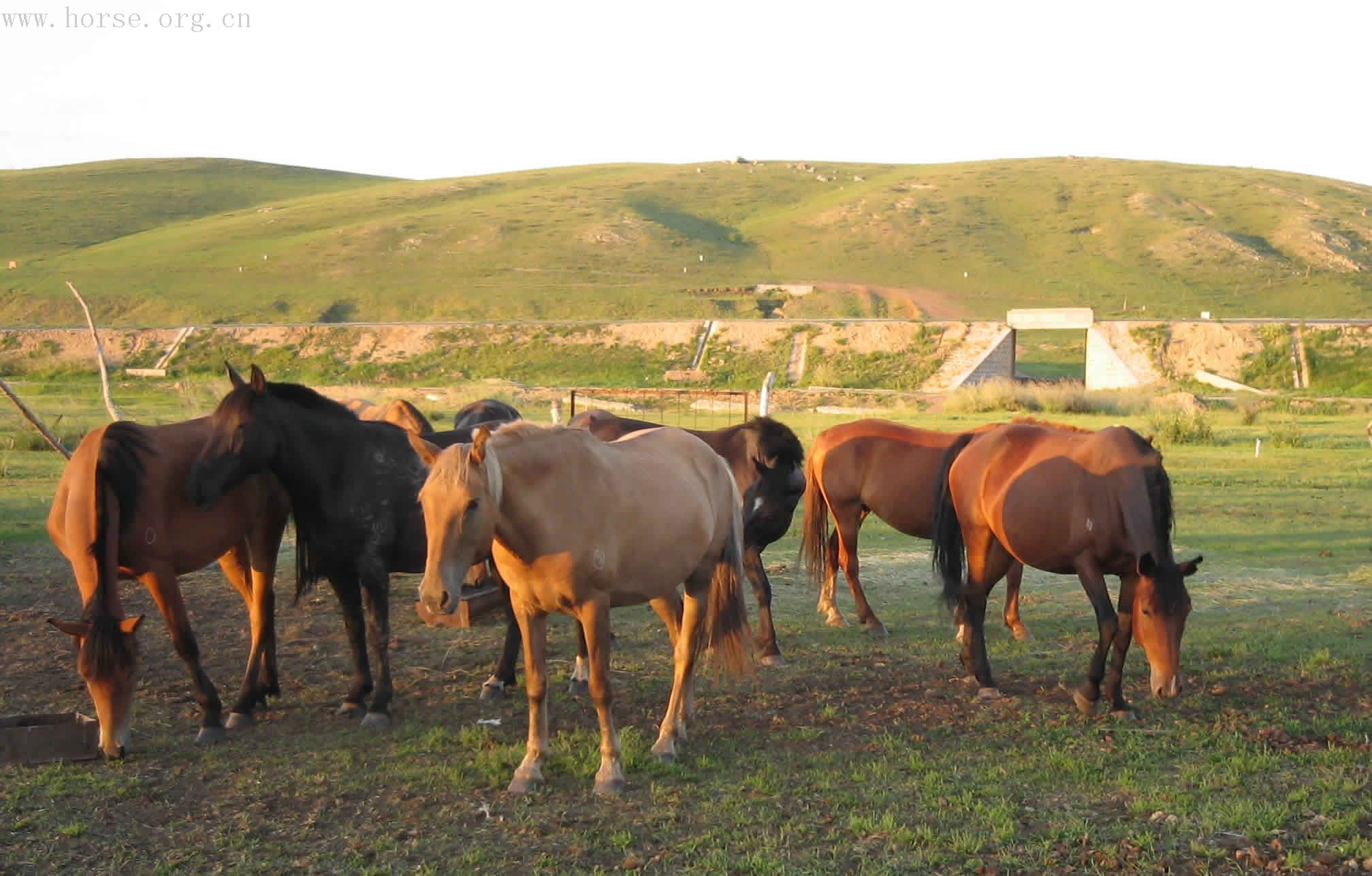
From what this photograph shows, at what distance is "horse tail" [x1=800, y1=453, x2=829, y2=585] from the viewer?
36.0 ft

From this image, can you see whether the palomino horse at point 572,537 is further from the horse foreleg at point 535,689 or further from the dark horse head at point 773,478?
the dark horse head at point 773,478

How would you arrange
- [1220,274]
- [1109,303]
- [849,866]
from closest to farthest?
[849,866]
[1109,303]
[1220,274]

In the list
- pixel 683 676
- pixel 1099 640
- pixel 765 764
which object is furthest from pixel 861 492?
pixel 765 764

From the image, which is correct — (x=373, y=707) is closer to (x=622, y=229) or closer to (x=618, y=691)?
(x=618, y=691)

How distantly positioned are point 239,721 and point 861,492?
573cm

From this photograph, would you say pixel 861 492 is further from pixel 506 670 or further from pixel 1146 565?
pixel 506 670

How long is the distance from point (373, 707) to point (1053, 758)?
13.7ft

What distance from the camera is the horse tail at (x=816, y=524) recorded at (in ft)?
36.0

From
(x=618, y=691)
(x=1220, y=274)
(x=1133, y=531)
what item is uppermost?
(x=1220, y=274)

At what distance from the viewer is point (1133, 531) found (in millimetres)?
7316

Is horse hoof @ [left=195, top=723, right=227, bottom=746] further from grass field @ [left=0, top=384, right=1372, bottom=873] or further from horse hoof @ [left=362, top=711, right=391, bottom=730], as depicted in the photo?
horse hoof @ [left=362, top=711, right=391, bottom=730]

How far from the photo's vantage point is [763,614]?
367 inches

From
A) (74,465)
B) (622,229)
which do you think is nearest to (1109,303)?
(622,229)

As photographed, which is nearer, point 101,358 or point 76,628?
point 76,628
